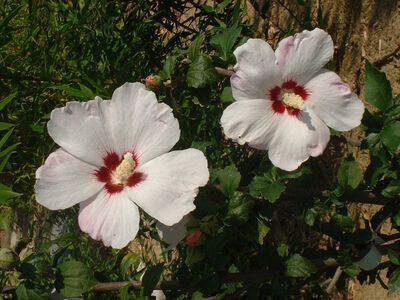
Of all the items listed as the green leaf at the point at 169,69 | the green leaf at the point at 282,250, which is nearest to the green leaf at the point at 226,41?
the green leaf at the point at 169,69

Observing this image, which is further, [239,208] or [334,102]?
[239,208]

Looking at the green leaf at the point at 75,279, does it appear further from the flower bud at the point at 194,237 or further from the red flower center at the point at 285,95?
the red flower center at the point at 285,95

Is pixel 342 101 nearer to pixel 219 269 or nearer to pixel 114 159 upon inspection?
pixel 114 159

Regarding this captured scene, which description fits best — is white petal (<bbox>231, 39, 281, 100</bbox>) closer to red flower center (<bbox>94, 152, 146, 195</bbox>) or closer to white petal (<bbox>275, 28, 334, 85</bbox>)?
white petal (<bbox>275, 28, 334, 85</bbox>)

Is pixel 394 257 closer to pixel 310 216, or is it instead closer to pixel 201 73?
pixel 310 216

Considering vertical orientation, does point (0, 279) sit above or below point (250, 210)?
below

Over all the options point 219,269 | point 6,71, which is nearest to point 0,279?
point 219,269

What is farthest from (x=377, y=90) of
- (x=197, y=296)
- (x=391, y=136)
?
(x=197, y=296)
